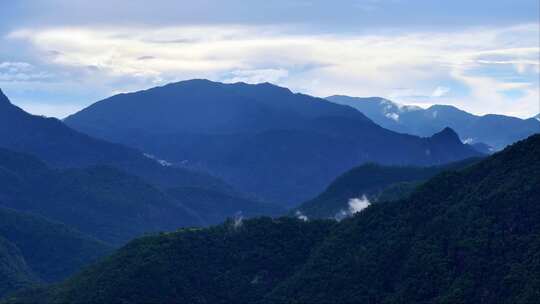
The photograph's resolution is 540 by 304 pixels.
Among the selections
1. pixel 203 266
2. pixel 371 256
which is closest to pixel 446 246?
pixel 371 256

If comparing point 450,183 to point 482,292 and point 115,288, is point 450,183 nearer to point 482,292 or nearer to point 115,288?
point 482,292

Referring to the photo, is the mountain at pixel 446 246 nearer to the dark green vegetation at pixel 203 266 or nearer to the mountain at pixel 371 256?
the mountain at pixel 371 256

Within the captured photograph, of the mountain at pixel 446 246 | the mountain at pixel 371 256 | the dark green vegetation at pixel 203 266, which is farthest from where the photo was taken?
the dark green vegetation at pixel 203 266

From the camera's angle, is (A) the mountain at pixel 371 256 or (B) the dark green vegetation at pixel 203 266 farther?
(B) the dark green vegetation at pixel 203 266

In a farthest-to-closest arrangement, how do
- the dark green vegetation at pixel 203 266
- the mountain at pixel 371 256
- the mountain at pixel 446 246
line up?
the dark green vegetation at pixel 203 266 < the mountain at pixel 371 256 < the mountain at pixel 446 246

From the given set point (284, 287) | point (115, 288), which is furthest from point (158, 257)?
point (284, 287)

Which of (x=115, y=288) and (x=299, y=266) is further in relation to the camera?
(x=299, y=266)

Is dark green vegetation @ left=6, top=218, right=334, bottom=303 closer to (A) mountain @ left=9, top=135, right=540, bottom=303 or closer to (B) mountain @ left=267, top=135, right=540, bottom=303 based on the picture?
(A) mountain @ left=9, top=135, right=540, bottom=303

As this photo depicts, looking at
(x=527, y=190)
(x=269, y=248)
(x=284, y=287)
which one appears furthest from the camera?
(x=269, y=248)

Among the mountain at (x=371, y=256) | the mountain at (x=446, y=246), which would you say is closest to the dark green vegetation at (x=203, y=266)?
the mountain at (x=371, y=256)
